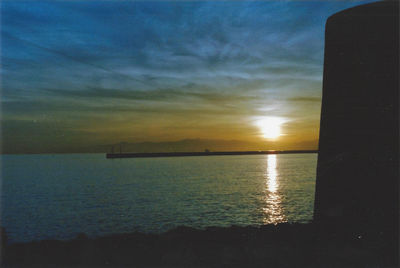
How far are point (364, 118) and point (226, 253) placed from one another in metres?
4.67

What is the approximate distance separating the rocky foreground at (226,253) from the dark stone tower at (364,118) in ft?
1.37

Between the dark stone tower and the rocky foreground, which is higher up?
the dark stone tower

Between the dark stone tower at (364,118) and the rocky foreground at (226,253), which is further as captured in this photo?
the dark stone tower at (364,118)

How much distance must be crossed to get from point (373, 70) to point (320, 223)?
4.33 meters

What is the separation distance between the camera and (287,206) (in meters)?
26.5

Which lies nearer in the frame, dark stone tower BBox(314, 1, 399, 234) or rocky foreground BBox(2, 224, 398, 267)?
rocky foreground BBox(2, 224, 398, 267)

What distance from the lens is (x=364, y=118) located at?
7141 millimetres

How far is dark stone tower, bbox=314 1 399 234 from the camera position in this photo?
22.6 feet

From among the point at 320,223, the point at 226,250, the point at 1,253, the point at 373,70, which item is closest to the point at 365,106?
the point at 373,70

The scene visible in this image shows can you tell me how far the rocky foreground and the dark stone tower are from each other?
16.4 inches

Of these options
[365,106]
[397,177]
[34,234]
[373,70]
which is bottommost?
[34,234]

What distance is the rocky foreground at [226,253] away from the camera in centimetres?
662

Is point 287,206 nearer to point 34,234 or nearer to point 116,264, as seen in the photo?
point 34,234

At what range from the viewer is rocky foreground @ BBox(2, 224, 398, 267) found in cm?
662
